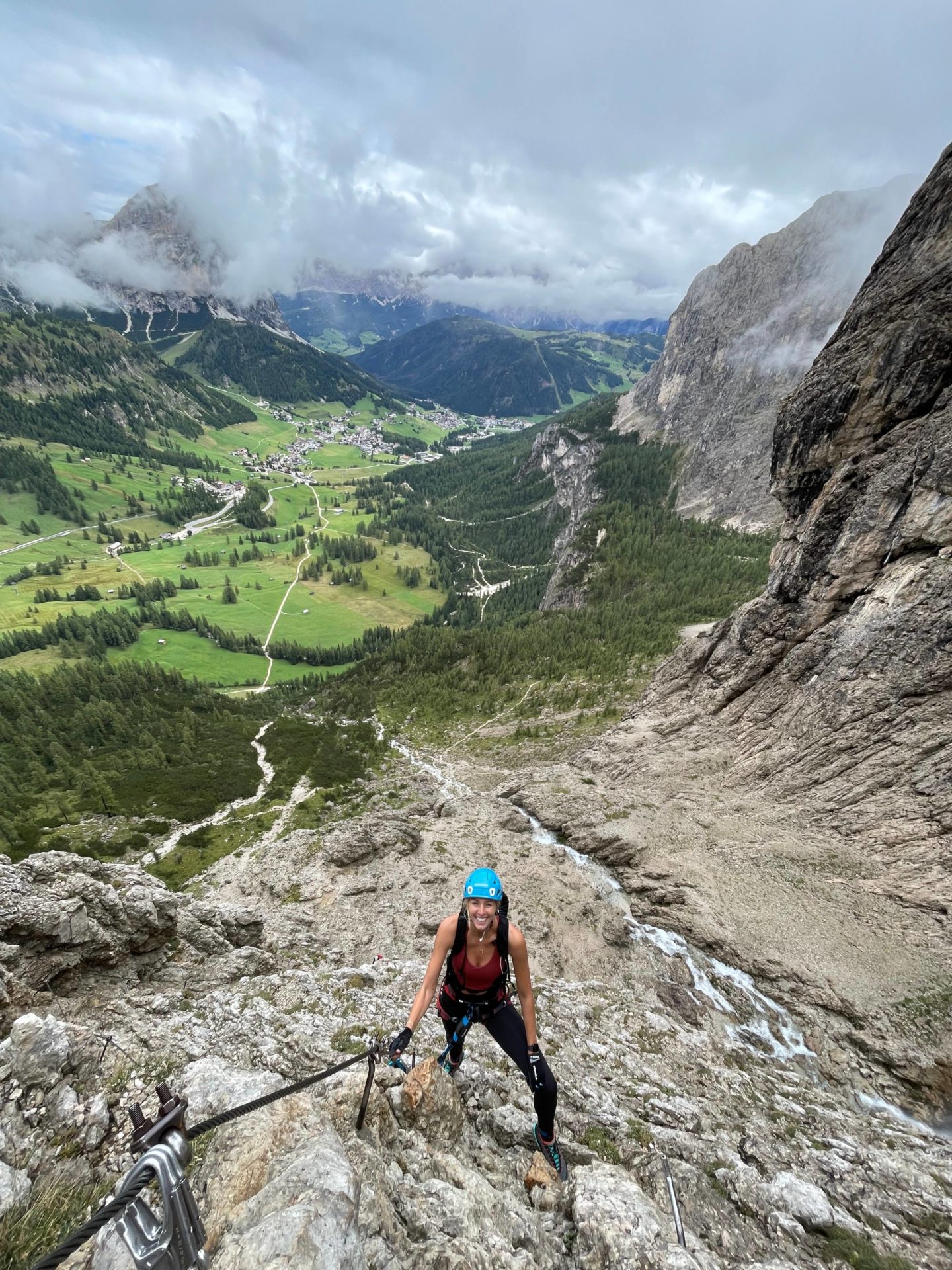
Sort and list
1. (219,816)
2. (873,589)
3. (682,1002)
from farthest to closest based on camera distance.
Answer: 1. (219,816)
2. (873,589)
3. (682,1002)

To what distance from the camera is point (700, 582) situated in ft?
446

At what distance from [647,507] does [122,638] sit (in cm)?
19033

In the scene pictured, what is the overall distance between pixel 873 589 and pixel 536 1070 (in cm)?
4361

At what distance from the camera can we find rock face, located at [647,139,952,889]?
35.0 m

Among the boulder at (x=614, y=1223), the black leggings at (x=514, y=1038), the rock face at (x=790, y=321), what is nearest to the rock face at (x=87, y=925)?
the black leggings at (x=514, y=1038)

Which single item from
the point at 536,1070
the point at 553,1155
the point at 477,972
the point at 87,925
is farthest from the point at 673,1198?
the point at 87,925

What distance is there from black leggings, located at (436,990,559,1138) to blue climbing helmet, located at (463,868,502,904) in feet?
10.9

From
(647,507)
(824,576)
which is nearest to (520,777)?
(824,576)

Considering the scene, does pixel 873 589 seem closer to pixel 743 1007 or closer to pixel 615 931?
pixel 743 1007

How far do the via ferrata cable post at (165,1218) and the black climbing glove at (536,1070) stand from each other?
7780 mm

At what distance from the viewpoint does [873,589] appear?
4103cm

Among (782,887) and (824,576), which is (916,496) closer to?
(824,576)

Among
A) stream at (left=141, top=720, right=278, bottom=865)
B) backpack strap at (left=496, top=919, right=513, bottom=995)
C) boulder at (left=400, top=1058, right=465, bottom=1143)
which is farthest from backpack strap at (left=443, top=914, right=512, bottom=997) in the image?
stream at (left=141, top=720, right=278, bottom=865)

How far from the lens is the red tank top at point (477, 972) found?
11.9m
